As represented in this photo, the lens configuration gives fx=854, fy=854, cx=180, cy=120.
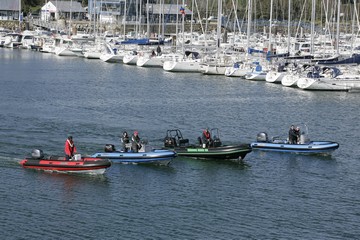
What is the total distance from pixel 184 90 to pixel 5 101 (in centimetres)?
2053

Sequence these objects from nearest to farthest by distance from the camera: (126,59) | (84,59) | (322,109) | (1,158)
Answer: (1,158) → (322,109) → (126,59) → (84,59)

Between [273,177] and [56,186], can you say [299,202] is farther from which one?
[56,186]

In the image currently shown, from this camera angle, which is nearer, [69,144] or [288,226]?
[288,226]

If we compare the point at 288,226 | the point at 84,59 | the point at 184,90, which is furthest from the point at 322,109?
the point at 84,59

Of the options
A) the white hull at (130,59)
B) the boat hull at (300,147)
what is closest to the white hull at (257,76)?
the white hull at (130,59)

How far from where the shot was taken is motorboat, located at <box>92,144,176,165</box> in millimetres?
47344

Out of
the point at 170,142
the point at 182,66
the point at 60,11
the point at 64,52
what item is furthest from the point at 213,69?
the point at 60,11

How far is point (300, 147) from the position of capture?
52.2 m

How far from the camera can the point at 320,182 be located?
46.1m

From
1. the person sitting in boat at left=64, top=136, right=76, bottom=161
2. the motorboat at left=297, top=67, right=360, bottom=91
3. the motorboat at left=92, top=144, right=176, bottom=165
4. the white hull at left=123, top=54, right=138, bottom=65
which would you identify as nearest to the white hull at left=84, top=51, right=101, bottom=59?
the white hull at left=123, top=54, right=138, bottom=65

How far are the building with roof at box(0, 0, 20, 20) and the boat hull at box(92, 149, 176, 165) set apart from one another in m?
142

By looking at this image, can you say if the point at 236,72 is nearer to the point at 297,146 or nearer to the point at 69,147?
the point at 297,146

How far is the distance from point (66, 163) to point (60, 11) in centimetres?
14011

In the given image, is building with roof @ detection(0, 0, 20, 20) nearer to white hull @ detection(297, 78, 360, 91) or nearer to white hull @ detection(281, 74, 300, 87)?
white hull @ detection(281, 74, 300, 87)
